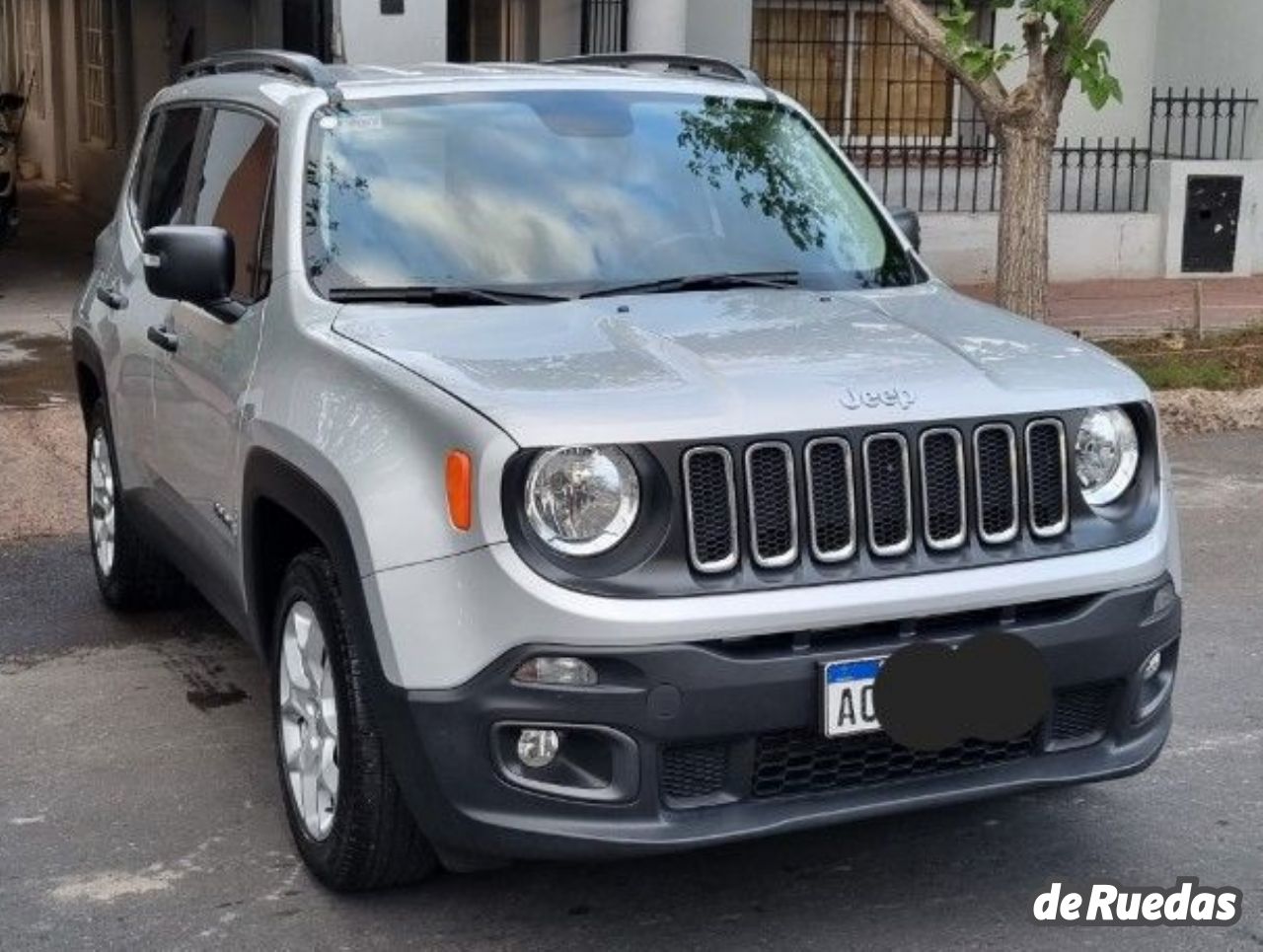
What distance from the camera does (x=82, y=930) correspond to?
15.2 ft

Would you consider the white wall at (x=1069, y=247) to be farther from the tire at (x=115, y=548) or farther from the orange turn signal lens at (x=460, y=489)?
the orange turn signal lens at (x=460, y=489)

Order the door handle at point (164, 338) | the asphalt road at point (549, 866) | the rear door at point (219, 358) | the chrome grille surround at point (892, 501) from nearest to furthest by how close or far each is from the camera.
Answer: the chrome grille surround at point (892, 501), the asphalt road at point (549, 866), the rear door at point (219, 358), the door handle at point (164, 338)

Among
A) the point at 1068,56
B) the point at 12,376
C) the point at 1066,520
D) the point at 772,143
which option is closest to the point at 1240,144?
the point at 1068,56

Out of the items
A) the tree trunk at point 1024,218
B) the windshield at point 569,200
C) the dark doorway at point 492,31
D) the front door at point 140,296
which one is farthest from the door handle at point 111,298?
the dark doorway at point 492,31

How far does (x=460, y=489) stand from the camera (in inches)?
165

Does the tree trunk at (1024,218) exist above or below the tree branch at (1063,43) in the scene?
below

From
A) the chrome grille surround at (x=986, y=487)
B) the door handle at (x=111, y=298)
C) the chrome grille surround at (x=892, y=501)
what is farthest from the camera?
the door handle at (x=111, y=298)

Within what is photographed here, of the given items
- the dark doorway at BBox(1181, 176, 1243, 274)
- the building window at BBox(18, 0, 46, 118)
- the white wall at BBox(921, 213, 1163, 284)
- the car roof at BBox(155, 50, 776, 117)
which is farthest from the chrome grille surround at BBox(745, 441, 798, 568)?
the building window at BBox(18, 0, 46, 118)

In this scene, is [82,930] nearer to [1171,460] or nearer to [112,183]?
[1171,460]

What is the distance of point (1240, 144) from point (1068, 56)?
6403mm

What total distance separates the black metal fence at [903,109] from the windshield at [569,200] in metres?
9.98

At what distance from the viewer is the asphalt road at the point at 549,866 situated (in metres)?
4.60

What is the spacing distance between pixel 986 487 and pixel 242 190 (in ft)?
8.03

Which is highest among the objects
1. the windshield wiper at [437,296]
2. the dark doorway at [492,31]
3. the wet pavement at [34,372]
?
the dark doorway at [492,31]
